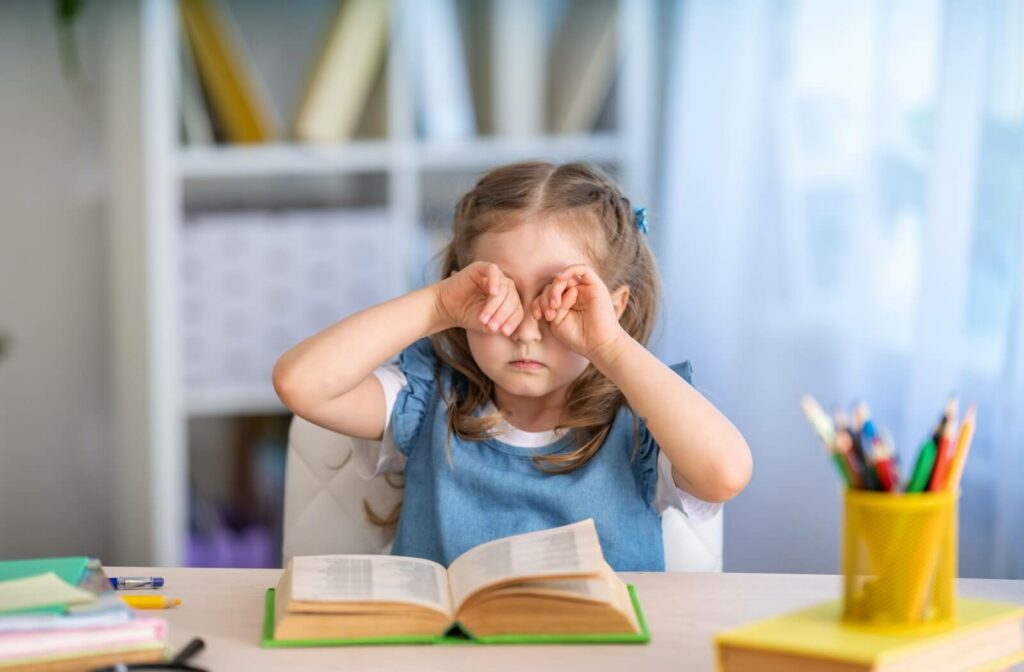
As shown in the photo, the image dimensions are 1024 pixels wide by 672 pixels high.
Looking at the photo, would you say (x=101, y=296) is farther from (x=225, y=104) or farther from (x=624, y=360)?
(x=624, y=360)

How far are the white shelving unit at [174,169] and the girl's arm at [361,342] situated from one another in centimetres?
106

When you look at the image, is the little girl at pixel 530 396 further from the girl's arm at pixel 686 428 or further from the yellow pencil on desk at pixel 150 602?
the yellow pencil on desk at pixel 150 602

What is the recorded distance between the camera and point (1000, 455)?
161 centimetres

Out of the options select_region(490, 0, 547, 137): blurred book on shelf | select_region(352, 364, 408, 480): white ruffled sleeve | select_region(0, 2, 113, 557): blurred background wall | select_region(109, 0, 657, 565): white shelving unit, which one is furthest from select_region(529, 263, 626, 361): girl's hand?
select_region(0, 2, 113, 557): blurred background wall

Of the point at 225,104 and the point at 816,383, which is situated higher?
the point at 225,104

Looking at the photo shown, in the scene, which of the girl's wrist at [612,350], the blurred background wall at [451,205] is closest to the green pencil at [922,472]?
the girl's wrist at [612,350]

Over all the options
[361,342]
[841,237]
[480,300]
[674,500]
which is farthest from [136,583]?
[841,237]

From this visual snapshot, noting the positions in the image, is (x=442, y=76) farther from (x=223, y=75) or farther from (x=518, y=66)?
(x=223, y=75)

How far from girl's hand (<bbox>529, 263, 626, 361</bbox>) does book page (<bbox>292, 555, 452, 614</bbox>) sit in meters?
0.31

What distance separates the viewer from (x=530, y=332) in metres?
1.21

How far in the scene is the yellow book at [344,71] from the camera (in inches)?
91.1

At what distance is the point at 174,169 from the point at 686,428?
153 centimetres

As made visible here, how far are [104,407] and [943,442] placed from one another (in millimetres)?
2300

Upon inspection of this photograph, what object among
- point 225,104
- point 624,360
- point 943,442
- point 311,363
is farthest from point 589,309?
point 225,104
